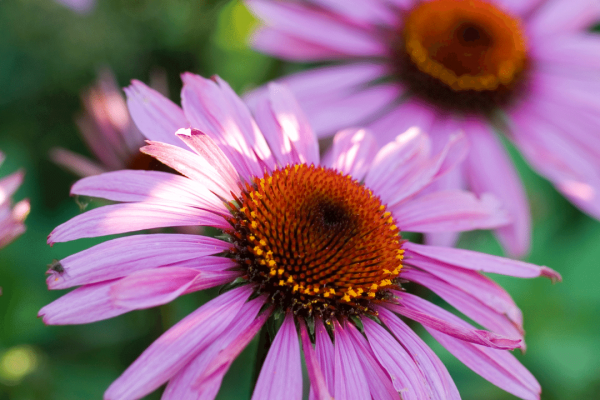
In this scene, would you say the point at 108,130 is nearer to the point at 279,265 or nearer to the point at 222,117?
the point at 222,117

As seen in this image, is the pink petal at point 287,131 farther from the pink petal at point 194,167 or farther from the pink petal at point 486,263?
the pink petal at point 486,263

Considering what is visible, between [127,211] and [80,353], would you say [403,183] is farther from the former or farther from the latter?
[80,353]

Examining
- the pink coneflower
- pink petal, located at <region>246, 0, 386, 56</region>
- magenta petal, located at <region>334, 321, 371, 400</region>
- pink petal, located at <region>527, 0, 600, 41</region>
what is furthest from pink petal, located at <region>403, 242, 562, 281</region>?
pink petal, located at <region>527, 0, 600, 41</region>

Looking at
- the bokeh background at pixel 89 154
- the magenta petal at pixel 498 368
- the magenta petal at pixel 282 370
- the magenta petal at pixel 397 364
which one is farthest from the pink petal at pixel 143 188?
the bokeh background at pixel 89 154

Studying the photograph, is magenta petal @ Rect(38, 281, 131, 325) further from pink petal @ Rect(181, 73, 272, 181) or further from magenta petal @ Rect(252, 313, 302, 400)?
pink petal @ Rect(181, 73, 272, 181)

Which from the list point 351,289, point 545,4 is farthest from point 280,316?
point 545,4

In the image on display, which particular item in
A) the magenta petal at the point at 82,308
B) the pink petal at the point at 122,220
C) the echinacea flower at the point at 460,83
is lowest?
the magenta petal at the point at 82,308
